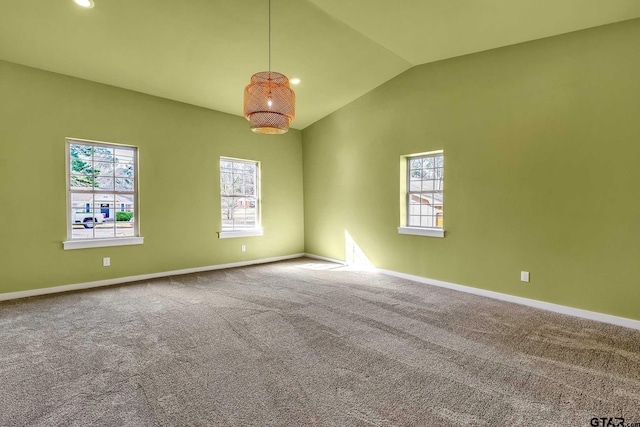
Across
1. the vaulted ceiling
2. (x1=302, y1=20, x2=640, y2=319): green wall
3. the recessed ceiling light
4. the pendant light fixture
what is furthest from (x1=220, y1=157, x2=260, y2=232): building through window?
the pendant light fixture

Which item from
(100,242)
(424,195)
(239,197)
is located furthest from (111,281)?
(424,195)

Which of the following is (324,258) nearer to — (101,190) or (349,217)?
(349,217)

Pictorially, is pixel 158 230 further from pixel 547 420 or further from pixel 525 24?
pixel 525 24

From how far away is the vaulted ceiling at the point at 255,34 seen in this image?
3.02m

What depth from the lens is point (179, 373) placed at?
87.0 inches

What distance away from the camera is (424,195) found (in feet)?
15.7

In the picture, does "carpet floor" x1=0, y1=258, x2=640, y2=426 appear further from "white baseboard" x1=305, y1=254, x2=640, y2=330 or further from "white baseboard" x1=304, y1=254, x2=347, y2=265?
"white baseboard" x1=304, y1=254, x2=347, y2=265

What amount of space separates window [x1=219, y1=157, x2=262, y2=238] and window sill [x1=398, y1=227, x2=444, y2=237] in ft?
9.33

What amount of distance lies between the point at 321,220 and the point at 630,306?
15.2 ft

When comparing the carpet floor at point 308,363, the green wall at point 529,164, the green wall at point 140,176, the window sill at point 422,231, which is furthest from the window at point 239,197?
the window sill at point 422,231

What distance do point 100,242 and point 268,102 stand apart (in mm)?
3450

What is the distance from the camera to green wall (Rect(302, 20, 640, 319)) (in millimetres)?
3004

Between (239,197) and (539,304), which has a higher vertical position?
(239,197)

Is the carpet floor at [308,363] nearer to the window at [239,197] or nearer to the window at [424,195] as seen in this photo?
the window at [424,195]
